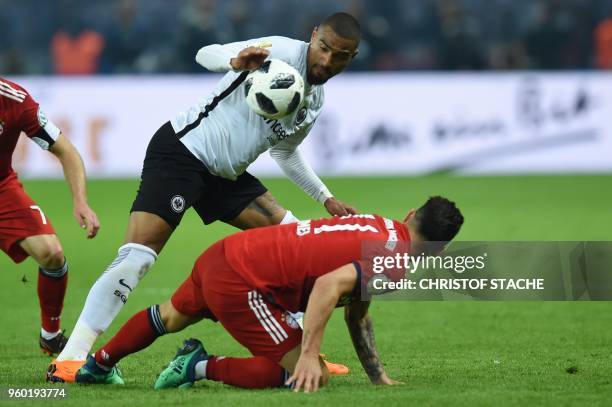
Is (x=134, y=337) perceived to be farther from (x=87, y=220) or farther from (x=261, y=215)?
(x=261, y=215)

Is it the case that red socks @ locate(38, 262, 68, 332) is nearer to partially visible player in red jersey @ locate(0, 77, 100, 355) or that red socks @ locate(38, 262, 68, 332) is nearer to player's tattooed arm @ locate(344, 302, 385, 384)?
partially visible player in red jersey @ locate(0, 77, 100, 355)

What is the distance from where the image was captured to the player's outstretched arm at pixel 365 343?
6012mm

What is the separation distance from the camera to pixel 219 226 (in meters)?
13.9

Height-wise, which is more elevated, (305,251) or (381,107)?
(381,107)

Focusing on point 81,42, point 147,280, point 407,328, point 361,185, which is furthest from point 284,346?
point 81,42

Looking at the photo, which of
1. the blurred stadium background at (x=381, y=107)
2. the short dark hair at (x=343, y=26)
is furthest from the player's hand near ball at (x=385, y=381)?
the blurred stadium background at (x=381, y=107)

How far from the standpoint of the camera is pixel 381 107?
59.8 feet

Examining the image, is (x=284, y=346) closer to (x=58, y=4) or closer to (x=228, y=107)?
(x=228, y=107)

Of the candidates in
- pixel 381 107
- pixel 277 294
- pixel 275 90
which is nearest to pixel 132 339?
pixel 277 294

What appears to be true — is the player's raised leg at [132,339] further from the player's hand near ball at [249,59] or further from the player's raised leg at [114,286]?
the player's hand near ball at [249,59]

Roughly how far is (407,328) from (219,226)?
5953 millimetres

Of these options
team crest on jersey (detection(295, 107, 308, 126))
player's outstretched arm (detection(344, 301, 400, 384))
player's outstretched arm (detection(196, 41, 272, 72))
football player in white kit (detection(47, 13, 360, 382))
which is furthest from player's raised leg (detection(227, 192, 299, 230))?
player's outstretched arm (detection(344, 301, 400, 384))

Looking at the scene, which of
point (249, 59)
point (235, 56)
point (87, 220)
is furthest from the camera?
point (235, 56)

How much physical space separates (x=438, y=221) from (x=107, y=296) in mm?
1882
